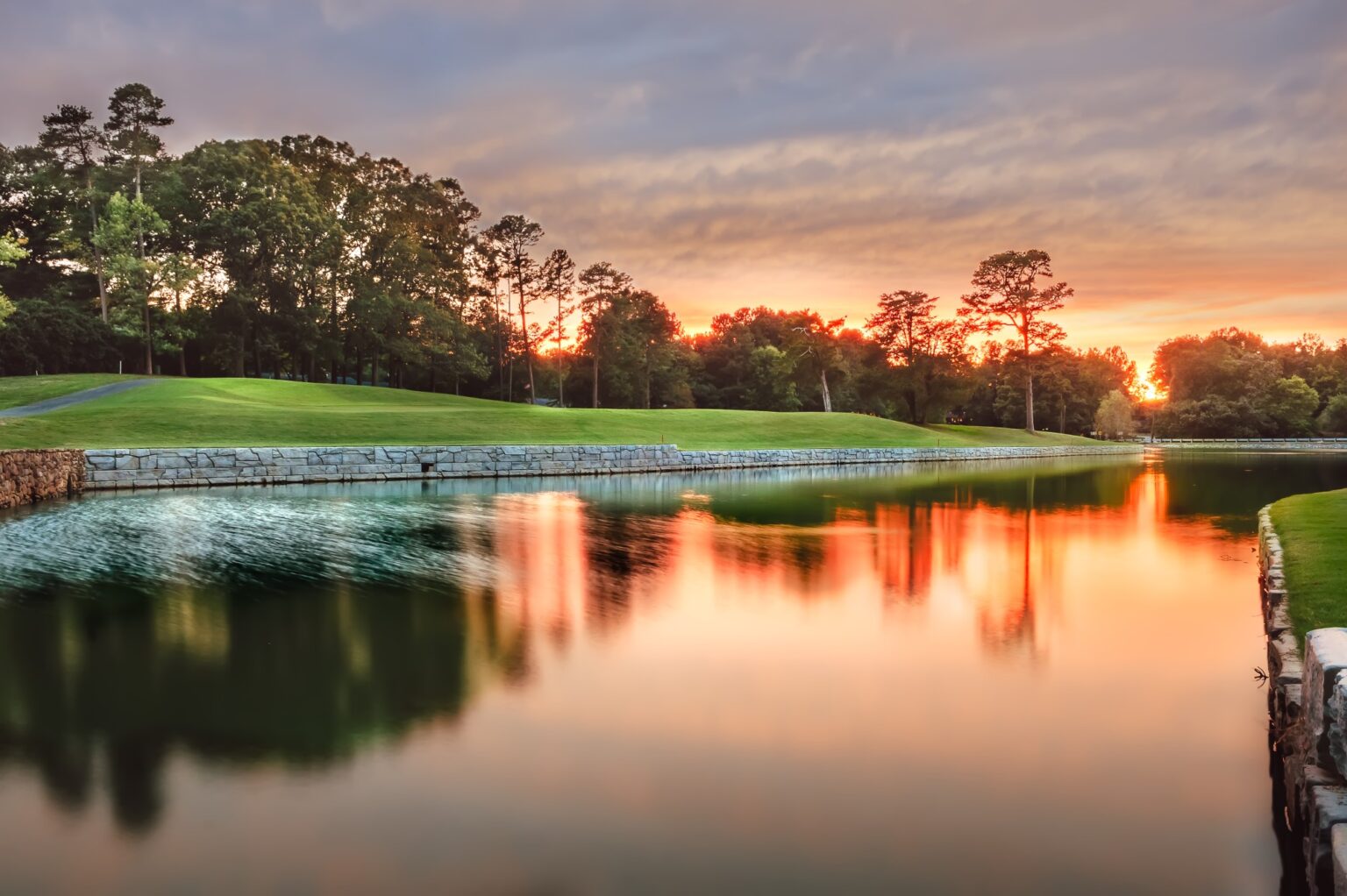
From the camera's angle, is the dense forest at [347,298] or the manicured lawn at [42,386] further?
the dense forest at [347,298]

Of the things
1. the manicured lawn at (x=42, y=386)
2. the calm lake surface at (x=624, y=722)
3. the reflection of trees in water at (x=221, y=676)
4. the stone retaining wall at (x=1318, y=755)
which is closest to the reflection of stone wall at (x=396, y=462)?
the calm lake surface at (x=624, y=722)

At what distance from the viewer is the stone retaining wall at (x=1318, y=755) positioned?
10.7 ft

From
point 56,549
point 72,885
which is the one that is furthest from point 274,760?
point 56,549

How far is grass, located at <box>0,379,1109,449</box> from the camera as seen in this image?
944 inches

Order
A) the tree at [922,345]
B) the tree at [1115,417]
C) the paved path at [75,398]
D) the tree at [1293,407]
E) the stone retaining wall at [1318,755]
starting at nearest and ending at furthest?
the stone retaining wall at [1318,755], the paved path at [75,398], the tree at [922,345], the tree at [1115,417], the tree at [1293,407]

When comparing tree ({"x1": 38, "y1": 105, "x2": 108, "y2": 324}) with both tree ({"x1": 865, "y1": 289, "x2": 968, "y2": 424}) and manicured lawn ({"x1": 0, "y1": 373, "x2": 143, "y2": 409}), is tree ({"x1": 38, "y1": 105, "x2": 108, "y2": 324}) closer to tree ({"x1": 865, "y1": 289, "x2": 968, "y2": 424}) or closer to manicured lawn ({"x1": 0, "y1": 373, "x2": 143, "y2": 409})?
manicured lawn ({"x1": 0, "y1": 373, "x2": 143, "y2": 409})

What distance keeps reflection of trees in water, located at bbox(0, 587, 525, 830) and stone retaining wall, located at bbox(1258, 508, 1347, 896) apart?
13.6ft

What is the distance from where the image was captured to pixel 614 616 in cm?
792

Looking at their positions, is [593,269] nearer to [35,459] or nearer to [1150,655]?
[35,459]

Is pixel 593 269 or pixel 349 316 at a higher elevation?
pixel 593 269

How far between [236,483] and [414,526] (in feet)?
29.1

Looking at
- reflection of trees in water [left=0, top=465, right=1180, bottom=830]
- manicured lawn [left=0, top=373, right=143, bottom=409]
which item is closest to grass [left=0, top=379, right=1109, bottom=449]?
manicured lawn [left=0, top=373, right=143, bottom=409]

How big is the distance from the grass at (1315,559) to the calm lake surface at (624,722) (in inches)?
22.6

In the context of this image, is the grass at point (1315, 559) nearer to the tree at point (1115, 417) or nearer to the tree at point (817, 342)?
the tree at point (817, 342)
